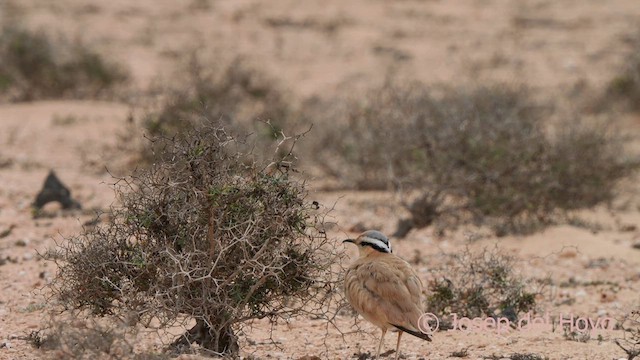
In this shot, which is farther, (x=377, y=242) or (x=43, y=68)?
(x=43, y=68)

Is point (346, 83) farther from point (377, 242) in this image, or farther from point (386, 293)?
point (386, 293)

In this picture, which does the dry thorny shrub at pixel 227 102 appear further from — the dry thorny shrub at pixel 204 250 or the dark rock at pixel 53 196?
the dry thorny shrub at pixel 204 250

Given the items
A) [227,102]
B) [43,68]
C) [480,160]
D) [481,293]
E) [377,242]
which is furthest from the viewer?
[43,68]

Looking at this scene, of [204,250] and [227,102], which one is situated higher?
[227,102]

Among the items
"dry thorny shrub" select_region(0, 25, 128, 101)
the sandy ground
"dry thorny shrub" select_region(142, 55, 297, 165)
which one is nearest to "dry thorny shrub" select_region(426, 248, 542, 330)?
the sandy ground

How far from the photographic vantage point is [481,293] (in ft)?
A: 22.4

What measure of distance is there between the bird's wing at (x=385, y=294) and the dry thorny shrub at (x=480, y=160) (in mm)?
3930

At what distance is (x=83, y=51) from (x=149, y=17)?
6510mm

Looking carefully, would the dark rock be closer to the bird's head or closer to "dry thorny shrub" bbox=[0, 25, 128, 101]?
the bird's head

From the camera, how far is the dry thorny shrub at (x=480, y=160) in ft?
32.7

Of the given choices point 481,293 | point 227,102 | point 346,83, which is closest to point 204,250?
point 481,293

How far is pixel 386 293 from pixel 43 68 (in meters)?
11.5

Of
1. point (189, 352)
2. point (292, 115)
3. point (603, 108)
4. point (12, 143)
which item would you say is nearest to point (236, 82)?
point (292, 115)

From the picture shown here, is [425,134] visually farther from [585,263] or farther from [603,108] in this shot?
[603,108]
